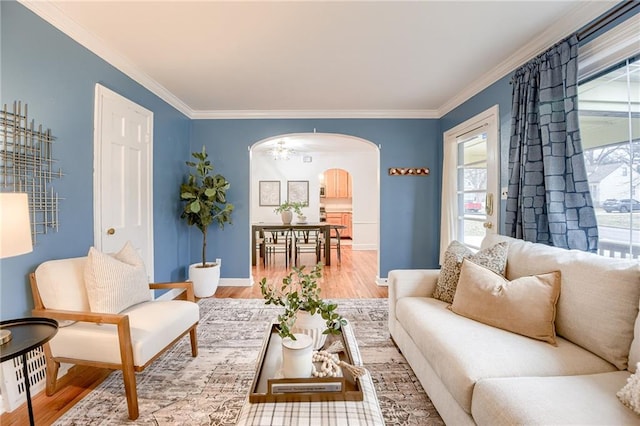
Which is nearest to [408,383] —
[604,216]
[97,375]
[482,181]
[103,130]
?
[604,216]

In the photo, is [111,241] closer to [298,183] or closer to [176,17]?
[176,17]

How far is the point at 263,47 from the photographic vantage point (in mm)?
2465

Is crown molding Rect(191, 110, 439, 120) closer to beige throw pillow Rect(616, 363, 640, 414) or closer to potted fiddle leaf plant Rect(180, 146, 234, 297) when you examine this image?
potted fiddle leaf plant Rect(180, 146, 234, 297)

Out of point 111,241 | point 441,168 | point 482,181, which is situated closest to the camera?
point 111,241

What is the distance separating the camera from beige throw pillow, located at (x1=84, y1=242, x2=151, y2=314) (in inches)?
72.2

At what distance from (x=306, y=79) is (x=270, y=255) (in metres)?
4.31

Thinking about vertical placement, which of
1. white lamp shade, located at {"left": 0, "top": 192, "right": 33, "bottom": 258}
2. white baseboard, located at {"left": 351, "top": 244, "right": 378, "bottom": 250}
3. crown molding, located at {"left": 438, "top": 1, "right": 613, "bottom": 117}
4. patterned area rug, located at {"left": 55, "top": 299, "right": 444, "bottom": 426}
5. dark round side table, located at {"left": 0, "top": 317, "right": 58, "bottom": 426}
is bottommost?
patterned area rug, located at {"left": 55, "top": 299, "right": 444, "bottom": 426}

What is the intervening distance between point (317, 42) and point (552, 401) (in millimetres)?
2602

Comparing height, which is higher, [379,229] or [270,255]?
[379,229]

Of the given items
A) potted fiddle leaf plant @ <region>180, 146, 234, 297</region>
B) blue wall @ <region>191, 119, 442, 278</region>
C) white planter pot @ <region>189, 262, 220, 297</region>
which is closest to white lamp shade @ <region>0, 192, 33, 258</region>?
potted fiddle leaf plant @ <region>180, 146, 234, 297</region>

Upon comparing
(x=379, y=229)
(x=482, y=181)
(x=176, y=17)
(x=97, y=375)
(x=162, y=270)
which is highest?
(x=176, y=17)

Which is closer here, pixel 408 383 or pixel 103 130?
pixel 408 383

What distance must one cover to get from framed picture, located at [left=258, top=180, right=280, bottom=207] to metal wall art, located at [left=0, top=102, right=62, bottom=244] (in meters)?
6.10

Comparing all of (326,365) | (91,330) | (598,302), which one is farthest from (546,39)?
(91,330)
